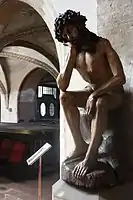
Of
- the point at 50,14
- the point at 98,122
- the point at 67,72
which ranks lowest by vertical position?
the point at 98,122

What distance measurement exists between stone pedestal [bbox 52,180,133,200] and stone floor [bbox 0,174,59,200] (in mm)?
2991

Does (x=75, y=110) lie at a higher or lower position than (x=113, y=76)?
lower

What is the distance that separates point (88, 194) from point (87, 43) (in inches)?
28.1

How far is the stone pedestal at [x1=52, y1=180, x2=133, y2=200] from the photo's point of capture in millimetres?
1587

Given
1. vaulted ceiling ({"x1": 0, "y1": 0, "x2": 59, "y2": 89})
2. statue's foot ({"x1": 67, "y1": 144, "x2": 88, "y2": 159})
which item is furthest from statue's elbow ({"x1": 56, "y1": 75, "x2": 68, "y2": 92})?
vaulted ceiling ({"x1": 0, "y1": 0, "x2": 59, "y2": 89})

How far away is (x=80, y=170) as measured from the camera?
1.61 m

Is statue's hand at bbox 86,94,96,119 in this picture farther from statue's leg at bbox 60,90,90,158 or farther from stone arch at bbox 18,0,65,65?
stone arch at bbox 18,0,65,65

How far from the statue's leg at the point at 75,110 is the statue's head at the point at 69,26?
0.28 metres

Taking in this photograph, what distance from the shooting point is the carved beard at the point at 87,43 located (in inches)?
65.7

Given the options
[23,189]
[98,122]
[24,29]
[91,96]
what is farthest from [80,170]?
[24,29]

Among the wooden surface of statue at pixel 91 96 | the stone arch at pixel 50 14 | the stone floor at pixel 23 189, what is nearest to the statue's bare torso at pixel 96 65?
the wooden surface of statue at pixel 91 96

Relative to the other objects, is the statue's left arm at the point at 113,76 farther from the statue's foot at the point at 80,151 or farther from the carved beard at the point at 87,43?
the statue's foot at the point at 80,151

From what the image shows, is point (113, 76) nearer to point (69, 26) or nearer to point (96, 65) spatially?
point (96, 65)

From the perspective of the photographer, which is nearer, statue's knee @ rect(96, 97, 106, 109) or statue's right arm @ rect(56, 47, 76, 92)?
statue's knee @ rect(96, 97, 106, 109)
